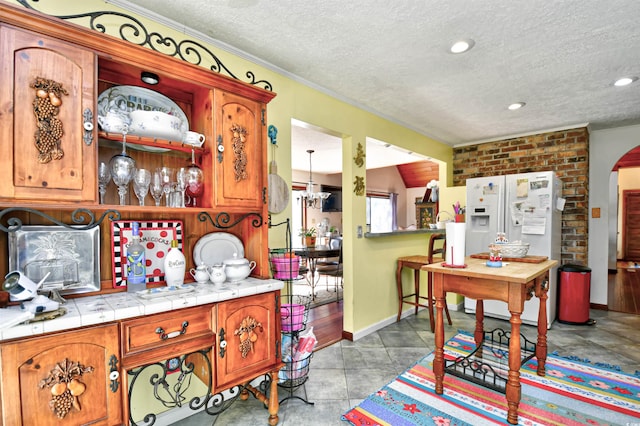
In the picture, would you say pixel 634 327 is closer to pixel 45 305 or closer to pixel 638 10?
pixel 638 10

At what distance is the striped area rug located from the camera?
→ 1.79m

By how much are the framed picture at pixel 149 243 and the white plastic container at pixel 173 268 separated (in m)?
0.13

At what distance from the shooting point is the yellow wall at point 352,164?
2311mm

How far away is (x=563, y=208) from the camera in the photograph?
376 centimetres

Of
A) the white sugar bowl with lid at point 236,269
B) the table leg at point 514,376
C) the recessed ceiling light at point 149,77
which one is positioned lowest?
the table leg at point 514,376

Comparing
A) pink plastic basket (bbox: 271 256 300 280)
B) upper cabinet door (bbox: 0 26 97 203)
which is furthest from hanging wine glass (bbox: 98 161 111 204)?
pink plastic basket (bbox: 271 256 300 280)

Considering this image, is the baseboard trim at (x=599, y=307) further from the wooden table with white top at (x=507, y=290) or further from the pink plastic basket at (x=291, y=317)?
the pink plastic basket at (x=291, y=317)

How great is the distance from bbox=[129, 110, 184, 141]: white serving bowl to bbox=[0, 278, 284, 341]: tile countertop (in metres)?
0.79

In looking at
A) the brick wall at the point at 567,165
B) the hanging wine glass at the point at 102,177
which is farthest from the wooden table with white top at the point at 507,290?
the brick wall at the point at 567,165

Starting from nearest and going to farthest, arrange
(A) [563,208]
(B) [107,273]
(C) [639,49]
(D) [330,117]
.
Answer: (B) [107,273], (C) [639,49], (D) [330,117], (A) [563,208]

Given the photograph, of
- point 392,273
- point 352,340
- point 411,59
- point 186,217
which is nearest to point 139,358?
point 186,217

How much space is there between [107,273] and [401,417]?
1.85 meters

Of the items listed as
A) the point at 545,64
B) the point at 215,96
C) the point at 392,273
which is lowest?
the point at 392,273

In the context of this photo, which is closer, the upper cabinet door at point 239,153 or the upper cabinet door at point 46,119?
the upper cabinet door at point 46,119
